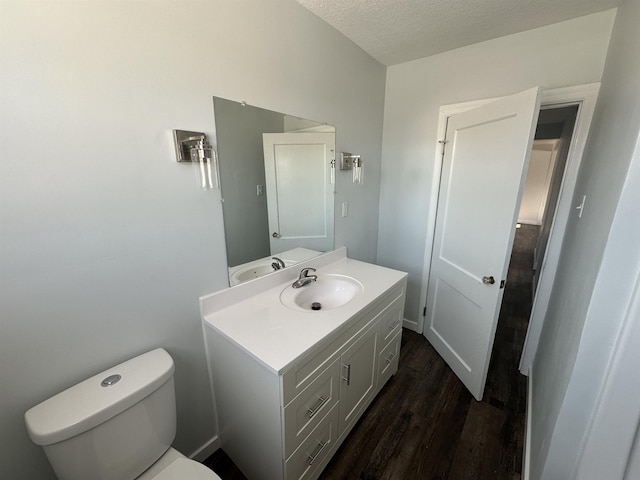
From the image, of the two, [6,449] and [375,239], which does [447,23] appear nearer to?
[375,239]

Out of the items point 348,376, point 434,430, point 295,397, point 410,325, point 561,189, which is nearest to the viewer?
point 295,397

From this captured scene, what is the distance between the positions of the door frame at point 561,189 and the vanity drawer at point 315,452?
1448 millimetres

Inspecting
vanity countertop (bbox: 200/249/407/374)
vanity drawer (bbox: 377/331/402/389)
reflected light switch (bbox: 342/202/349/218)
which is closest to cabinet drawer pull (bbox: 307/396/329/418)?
vanity countertop (bbox: 200/249/407/374)

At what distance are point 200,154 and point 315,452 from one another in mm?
1413

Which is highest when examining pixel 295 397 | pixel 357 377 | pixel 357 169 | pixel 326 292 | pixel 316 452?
pixel 357 169

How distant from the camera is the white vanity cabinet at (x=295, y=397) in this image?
980 mm

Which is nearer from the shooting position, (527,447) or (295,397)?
(295,397)

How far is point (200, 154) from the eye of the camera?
1.07 meters

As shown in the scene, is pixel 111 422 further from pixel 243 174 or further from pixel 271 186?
pixel 271 186

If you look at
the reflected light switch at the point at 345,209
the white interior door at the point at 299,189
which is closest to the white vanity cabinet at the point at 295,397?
the white interior door at the point at 299,189

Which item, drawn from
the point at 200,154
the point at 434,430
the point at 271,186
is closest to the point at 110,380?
the point at 200,154

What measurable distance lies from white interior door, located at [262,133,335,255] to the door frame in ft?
2.92

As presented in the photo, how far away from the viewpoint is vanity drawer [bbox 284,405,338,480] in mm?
1060

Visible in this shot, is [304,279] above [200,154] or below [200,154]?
below
